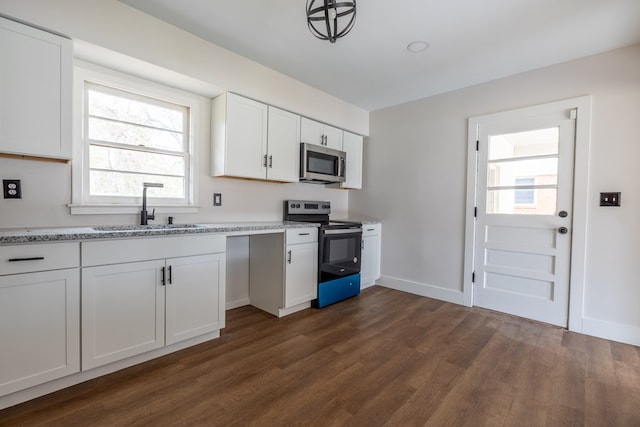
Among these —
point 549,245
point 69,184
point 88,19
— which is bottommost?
point 549,245

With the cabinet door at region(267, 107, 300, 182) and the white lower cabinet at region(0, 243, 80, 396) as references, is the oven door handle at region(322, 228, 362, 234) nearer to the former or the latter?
the cabinet door at region(267, 107, 300, 182)

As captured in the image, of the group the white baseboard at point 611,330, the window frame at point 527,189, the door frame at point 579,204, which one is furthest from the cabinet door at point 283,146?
the white baseboard at point 611,330

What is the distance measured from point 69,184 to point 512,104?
4014mm

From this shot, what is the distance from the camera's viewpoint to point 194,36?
2.41 meters

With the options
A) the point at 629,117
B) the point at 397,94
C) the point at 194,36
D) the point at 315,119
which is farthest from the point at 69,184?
the point at 629,117

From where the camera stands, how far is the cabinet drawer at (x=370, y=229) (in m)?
3.75

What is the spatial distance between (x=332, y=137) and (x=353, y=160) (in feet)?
1.66

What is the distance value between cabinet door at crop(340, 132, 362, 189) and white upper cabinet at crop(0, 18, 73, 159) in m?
2.83

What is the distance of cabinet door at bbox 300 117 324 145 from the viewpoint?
3.36m

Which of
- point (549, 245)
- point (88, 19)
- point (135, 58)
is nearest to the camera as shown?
point (88, 19)

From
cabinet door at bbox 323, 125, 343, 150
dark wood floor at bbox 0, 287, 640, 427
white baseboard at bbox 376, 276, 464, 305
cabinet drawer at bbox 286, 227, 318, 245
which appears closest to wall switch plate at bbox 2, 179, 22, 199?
dark wood floor at bbox 0, 287, 640, 427

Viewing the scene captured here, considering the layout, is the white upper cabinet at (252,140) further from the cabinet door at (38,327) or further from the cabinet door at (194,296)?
the cabinet door at (38,327)

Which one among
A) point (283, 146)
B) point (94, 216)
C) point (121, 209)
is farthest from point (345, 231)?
point (94, 216)

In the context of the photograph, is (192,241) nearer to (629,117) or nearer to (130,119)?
(130,119)
